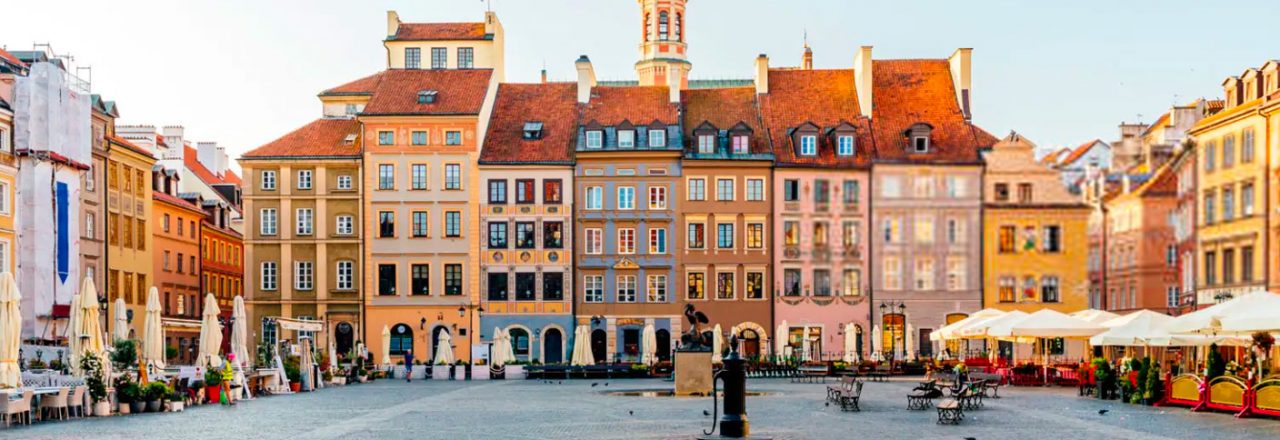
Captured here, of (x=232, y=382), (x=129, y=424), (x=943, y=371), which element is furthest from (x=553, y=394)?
(x=129, y=424)

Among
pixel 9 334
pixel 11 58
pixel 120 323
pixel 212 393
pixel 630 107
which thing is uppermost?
pixel 11 58

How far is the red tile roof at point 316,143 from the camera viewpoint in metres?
88.1

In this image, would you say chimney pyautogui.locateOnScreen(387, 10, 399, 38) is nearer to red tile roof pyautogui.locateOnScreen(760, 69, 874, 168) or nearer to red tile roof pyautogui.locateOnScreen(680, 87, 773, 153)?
red tile roof pyautogui.locateOnScreen(680, 87, 773, 153)

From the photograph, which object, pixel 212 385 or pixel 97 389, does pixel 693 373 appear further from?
pixel 97 389

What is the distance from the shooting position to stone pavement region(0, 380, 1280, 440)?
3145 cm

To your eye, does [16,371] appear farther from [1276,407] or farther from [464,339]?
[464,339]

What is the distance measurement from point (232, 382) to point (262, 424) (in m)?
14.3

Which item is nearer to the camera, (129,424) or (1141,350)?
(129,424)

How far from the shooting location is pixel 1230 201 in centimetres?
887

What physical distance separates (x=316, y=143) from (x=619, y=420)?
189 feet

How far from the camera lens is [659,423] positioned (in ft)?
113

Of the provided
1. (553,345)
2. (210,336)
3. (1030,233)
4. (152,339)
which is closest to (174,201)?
(553,345)

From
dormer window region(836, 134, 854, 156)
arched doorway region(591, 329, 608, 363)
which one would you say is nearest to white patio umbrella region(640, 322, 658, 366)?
arched doorway region(591, 329, 608, 363)

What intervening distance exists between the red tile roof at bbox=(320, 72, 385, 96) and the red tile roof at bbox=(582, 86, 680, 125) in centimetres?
1525
